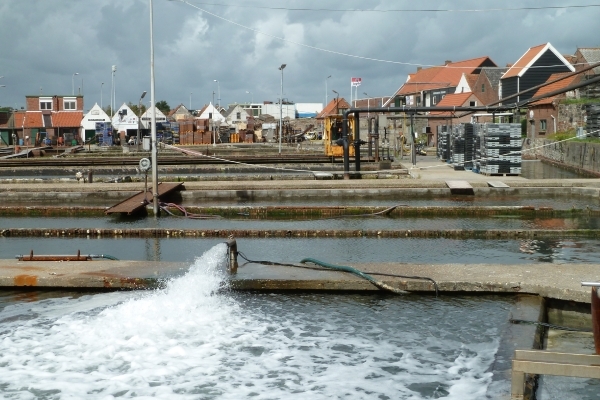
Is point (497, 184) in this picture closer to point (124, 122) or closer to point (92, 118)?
point (124, 122)

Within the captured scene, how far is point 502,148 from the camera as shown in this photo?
28.9 metres

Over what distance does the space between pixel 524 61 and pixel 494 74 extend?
5674 millimetres

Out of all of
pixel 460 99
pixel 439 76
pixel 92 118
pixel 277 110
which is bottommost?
pixel 92 118

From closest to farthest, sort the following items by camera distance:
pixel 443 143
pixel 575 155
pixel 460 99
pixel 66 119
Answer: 1. pixel 575 155
2. pixel 443 143
3. pixel 460 99
4. pixel 66 119

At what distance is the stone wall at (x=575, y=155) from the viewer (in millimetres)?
33250

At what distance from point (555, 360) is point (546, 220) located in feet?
45.9

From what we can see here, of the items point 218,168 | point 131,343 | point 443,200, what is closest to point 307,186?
point 443,200

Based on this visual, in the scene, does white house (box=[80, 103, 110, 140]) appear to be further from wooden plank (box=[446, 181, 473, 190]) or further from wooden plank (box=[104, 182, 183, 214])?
wooden plank (box=[446, 181, 473, 190])

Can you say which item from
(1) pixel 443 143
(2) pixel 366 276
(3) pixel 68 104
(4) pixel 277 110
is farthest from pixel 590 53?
(4) pixel 277 110

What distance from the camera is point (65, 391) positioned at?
7172mm

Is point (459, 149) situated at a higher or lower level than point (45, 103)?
lower

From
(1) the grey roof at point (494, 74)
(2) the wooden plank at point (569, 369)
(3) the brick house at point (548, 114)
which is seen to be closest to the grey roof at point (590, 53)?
(3) the brick house at point (548, 114)

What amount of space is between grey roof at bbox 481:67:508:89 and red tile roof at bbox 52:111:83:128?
157 feet

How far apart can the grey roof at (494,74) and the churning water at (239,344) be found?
6887cm
